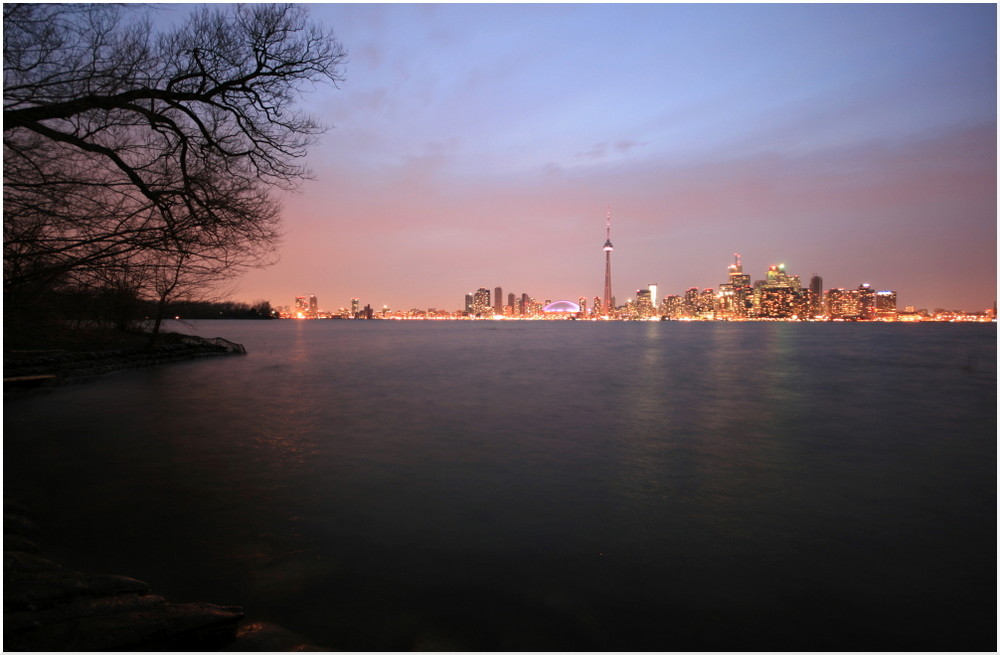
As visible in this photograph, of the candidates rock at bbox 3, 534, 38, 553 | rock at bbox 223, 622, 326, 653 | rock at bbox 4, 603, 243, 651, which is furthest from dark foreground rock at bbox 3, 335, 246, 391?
rock at bbox 223, 622, 326, 653

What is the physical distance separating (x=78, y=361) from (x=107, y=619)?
18.0m

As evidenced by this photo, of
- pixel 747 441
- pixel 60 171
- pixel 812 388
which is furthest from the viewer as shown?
pixel 812 388

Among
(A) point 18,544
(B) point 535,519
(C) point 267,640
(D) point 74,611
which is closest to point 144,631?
(D) point 74,611

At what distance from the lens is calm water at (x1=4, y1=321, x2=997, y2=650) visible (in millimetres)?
3715

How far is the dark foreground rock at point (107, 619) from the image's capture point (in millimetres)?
2803

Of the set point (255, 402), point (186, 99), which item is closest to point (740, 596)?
point (186, 99)

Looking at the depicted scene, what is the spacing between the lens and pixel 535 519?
5449 mm

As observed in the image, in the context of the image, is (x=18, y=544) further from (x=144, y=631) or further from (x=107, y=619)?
(x=144, y=631)

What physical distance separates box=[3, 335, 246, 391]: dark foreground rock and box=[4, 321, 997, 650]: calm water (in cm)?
190

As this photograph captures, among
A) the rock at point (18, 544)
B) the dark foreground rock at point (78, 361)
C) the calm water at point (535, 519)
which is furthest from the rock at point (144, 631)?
the dark foreground rock at point (78, 361)

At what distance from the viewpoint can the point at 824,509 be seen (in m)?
5.82

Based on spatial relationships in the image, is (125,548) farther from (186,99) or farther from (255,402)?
(255,402)

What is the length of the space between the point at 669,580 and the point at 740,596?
54 cm

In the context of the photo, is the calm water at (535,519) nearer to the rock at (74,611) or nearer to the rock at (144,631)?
the rock at (144,631)
